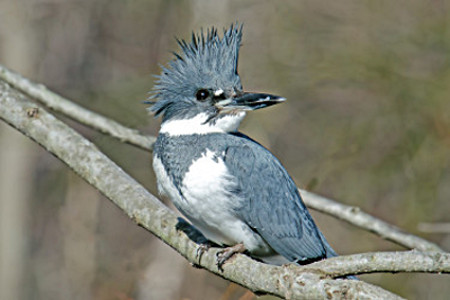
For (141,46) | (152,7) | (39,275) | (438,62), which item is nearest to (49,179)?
(39,275)

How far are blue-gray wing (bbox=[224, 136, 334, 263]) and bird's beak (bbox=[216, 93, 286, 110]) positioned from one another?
0.61ft

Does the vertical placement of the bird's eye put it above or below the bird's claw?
above

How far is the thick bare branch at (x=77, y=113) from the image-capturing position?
3617 mm

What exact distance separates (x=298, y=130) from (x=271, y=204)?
4.25 m

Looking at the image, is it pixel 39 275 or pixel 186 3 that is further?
pixel 39 275

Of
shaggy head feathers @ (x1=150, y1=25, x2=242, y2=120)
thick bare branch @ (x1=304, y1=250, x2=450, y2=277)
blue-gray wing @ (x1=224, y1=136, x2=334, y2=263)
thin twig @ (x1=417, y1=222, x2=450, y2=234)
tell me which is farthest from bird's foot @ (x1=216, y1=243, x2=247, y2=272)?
thin twig @ (x1=417, y1=222, x2=450, y2=234)

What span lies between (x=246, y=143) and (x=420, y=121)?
3.34m

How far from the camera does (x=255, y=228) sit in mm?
2965

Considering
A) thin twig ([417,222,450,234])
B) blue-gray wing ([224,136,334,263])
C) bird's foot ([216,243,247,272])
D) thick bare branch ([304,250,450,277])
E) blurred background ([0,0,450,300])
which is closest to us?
thick bare branch ([304,250,450,277])

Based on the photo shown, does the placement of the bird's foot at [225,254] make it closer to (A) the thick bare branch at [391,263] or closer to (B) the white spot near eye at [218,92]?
(A) the thick bare branch at [391,263]

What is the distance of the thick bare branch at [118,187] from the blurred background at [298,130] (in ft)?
5.32

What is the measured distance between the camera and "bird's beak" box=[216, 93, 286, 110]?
9.87 feet

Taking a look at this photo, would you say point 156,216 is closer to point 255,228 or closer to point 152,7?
point 255,228

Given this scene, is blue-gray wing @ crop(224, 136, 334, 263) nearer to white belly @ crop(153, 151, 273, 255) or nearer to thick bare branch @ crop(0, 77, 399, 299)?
white belly @ crop(153, 151, 273, 255)
